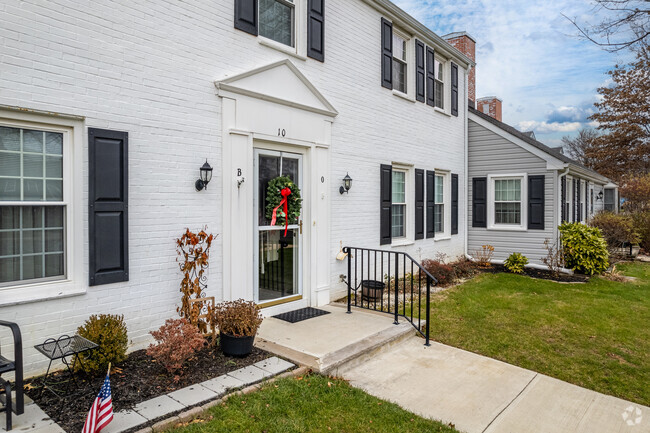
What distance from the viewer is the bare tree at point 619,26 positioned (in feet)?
11.7

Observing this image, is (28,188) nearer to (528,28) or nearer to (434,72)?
(528,28)

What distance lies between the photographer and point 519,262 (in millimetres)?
10344

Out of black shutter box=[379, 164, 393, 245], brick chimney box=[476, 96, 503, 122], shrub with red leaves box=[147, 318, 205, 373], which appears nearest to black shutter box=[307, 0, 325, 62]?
black shutter box=[379, 164, 393, 245]

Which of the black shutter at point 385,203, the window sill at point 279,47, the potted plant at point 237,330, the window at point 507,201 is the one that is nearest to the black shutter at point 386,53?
the black shutter at point 385,203

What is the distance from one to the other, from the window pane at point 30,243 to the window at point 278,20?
370 cm

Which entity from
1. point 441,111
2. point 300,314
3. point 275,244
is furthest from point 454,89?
point 300,314

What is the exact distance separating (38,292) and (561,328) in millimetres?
6543

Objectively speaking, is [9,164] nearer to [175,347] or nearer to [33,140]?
[33,140]

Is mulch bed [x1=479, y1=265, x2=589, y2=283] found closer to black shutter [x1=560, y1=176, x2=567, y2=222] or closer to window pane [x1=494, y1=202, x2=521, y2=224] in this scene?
window pane [x1=494, y1=202, x2=521, y2=224]

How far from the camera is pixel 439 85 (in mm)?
10383

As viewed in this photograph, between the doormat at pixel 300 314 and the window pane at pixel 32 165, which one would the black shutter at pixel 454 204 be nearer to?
the doormat at pixel 300 314

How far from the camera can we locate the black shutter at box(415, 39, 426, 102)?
29.8 ft

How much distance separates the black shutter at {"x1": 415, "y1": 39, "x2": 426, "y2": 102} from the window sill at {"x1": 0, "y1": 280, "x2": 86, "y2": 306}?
7805 millimetres

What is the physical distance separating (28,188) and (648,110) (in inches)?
1089
